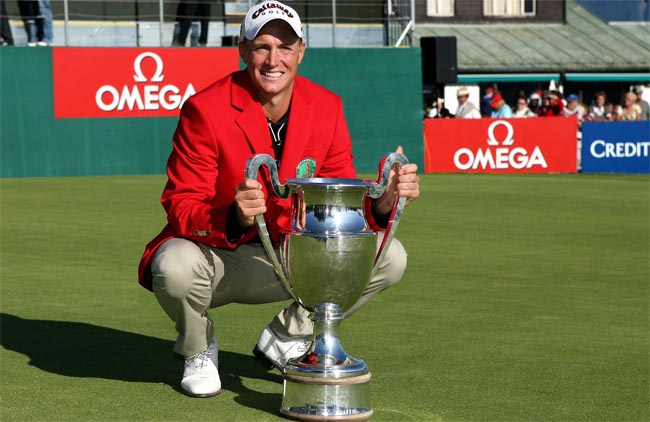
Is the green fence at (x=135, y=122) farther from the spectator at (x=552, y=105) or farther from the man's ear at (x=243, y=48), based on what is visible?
the man's ear at (x=243, y=48)

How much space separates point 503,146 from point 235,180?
18.3 m

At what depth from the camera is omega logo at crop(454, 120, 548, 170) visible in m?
22.9

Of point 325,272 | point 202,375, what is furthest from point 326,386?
point 202,375

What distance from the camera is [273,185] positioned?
15.1 feet

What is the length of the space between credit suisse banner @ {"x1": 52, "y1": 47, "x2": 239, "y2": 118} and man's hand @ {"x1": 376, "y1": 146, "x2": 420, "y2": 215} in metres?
17.2

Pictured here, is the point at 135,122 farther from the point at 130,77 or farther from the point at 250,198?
the point at 250,198

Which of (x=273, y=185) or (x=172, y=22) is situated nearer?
(x=273, y=185)

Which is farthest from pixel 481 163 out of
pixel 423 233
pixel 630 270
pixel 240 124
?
pixel 240 124

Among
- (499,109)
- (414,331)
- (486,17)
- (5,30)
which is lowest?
(414,331)

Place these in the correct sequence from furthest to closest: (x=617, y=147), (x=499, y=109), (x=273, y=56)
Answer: (x=499, y=109) < (x=617, y=147) < (x=273, y=56)

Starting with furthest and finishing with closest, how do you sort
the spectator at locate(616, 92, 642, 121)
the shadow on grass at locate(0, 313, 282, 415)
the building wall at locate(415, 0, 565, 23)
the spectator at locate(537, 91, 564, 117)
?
the building wall at locate(415, 0, 565, 23) < the spectator at locate(616, 92, 642, 121) < the spectator at locate(537, 91, 564, 117) < the shadow on grass at locate(0, 313, 282, 415)

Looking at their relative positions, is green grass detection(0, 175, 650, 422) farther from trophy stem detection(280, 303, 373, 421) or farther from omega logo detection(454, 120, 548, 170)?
omega logo detection(454, 120, 548, 170)

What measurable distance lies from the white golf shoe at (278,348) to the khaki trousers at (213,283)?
0.11 ft

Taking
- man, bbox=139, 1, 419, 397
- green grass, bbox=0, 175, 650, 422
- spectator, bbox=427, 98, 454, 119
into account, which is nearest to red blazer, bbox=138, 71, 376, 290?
man, bbox=139, 1, 419, 397
